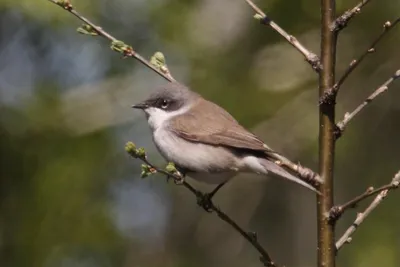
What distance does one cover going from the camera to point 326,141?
96.9 inches

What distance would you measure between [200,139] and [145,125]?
268 cm

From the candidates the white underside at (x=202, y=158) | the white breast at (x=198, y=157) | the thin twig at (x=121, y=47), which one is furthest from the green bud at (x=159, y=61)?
the white breast at (x=198, y=157)

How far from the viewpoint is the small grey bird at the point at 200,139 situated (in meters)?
3.81

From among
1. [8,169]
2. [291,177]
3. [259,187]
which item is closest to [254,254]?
[259,187]

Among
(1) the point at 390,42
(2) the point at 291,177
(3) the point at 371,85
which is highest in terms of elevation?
(2) the point at 291,177

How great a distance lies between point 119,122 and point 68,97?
0.45 m

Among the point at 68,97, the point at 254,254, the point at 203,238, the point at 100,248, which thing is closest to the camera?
the point at 100,248

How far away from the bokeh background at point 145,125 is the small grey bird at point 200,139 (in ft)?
5.18

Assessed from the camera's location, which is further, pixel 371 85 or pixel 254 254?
pixel 254 254

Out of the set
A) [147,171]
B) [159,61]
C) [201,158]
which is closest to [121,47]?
[159,61]

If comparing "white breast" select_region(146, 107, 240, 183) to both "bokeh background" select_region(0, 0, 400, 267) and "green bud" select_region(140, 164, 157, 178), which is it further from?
"bokeh background" select_region(0, 0, 400, 267)

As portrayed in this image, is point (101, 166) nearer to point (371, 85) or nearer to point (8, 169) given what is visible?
point (8, 169)

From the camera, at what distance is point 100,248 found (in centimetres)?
608

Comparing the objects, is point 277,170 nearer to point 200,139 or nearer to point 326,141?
point 200,139
